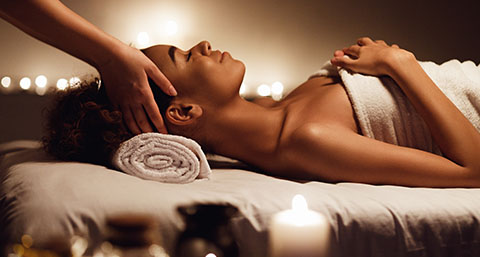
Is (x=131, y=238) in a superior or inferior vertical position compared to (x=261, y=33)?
inferior

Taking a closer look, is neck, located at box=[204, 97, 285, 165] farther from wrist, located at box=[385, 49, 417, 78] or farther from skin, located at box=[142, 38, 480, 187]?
wrist, located at box=[385, 49, 417, 78]

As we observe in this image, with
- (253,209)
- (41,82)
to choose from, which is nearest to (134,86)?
(253,209)

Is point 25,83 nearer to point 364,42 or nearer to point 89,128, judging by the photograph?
point 89,128

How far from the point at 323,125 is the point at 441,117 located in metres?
0.31

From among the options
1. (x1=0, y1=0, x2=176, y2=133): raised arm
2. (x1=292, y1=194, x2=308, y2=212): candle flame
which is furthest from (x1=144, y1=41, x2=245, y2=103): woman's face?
(x1=292, y1=194, x2=308, y2=212): candle flame

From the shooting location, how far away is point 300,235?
680mm

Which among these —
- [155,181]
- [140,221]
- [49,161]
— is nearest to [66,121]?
[49,161]

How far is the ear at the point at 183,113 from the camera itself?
4.34ft

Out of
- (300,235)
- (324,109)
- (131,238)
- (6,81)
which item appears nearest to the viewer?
(300,235)

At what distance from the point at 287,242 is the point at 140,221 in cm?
32

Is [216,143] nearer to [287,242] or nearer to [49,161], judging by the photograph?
[49,161]

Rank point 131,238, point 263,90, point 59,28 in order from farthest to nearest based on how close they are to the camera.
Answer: point 263,90
point 59,28
point 131,238

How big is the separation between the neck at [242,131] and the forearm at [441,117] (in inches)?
15.0

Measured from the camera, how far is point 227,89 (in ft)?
4.49
